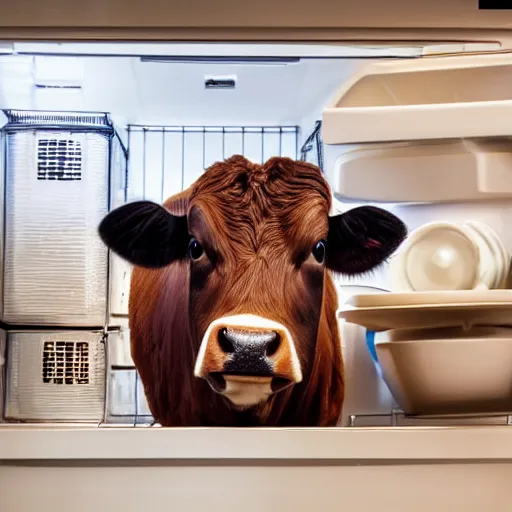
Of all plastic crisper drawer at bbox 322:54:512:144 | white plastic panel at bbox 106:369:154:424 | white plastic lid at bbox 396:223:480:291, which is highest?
plastic crisper drawer at bbox 322:54:512:144

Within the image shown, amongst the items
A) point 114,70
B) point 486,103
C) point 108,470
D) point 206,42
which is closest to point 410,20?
point 486,103

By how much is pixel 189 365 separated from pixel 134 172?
0.80 ft

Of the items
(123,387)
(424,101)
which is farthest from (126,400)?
(424,101)

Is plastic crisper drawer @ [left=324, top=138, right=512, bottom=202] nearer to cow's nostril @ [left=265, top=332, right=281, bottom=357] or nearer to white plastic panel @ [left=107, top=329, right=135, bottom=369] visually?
cow's nostril @ [left=265, top=332, right=281, bottom=357]

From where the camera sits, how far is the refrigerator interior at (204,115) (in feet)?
3.08

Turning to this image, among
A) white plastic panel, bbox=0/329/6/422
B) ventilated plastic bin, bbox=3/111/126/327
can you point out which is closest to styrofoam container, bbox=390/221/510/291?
ventilated plastic bin, bbox=3/111/126/327

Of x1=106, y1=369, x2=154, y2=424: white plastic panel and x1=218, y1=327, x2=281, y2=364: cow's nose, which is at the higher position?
x1=218, y1=327, x2=281, y2=364: cow's nose

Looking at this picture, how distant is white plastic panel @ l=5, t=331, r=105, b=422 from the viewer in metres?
0.92

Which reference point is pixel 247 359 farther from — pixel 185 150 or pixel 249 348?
pixel 185 150

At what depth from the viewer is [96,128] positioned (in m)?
0.94

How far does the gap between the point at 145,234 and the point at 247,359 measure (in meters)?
0.20

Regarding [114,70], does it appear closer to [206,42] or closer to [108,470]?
[206,42]

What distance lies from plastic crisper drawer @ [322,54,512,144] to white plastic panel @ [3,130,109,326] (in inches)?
11.6

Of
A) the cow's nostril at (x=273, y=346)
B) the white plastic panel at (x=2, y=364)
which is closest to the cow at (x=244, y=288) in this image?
the cow's nostril at (x=273, y=346)
